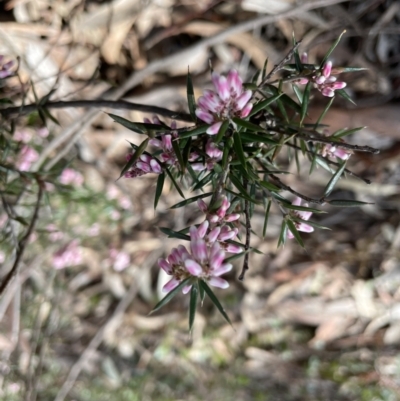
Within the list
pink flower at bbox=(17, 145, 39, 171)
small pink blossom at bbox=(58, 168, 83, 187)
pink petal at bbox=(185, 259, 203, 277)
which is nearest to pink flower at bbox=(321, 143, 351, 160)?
pink petal at bbox=(185, 259, 203, 277)

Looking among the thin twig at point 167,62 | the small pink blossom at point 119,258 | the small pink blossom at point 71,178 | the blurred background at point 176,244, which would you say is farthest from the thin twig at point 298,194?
the small pink blossom at point 119,258

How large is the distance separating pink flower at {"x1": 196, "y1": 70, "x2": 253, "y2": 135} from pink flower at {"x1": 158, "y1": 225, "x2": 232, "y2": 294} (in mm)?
136

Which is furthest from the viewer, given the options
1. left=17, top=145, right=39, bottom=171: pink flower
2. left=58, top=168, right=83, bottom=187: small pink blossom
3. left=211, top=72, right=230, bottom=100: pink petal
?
left=58, top=168, right=83, bottom=187: small pink blossom

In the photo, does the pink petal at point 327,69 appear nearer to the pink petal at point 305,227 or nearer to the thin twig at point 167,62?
the pink petal at point 305,227

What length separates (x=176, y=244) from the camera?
199 cm

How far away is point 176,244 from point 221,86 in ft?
5.15

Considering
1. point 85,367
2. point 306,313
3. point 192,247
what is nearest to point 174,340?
point 85,367

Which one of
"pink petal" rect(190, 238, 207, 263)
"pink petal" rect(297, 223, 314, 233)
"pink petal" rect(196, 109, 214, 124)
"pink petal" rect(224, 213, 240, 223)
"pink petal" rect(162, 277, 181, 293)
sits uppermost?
"pink petal" rect(196, 109, 214, 124)

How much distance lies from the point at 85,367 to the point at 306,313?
1227mm

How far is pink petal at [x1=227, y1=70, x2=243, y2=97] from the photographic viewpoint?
1.53 ft

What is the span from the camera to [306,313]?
2.14m

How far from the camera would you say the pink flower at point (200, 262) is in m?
0.48

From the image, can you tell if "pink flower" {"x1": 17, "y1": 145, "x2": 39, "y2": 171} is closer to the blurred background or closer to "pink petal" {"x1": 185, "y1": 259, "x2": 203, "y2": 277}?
the blurred background

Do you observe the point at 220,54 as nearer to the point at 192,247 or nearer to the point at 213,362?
the point at 192,247
